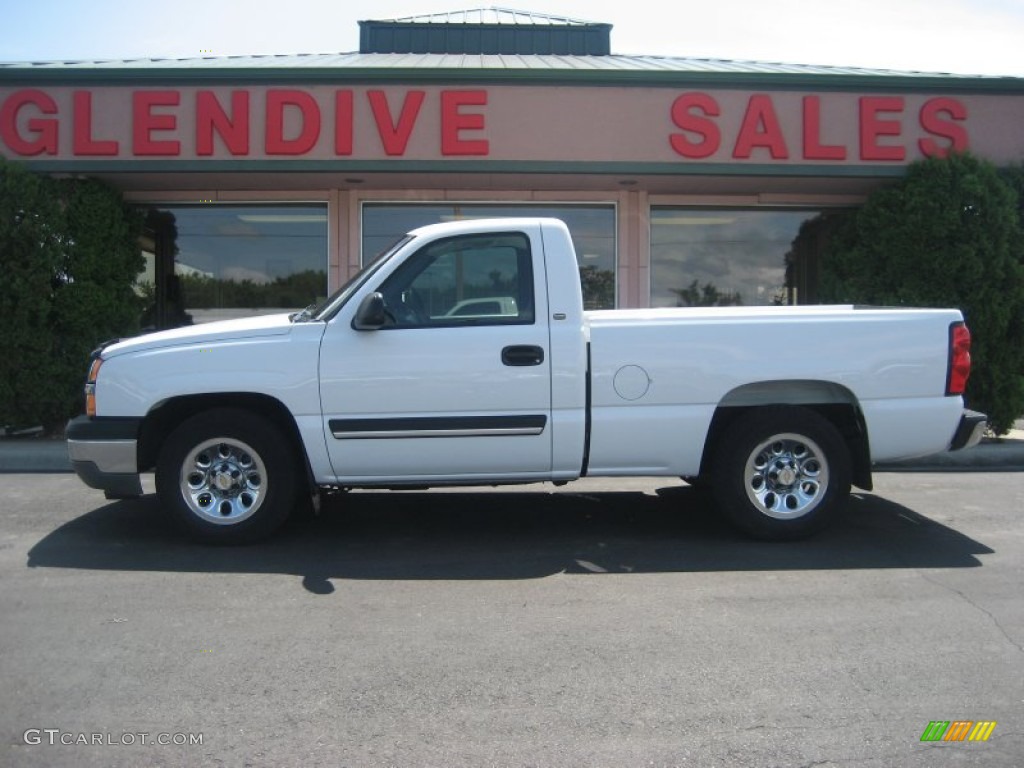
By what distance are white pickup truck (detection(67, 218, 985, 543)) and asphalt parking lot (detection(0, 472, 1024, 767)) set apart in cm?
50

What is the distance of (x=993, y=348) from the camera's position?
36.3ft

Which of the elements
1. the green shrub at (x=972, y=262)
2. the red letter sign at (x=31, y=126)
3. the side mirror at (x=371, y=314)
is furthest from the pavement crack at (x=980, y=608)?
the red letter sign at (x=31, y=126)

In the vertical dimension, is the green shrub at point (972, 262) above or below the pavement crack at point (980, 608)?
above

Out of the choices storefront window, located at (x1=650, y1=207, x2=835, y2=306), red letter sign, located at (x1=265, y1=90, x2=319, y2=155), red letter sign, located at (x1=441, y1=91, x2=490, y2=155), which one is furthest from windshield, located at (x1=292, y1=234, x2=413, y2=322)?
storefront window, located at (x1=650, y1=207, x2=835, y2=306)

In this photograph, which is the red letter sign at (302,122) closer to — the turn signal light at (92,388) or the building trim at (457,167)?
the building trim at (457,167)

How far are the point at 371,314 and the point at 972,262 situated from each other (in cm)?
786

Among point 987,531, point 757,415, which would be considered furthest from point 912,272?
point 757,415

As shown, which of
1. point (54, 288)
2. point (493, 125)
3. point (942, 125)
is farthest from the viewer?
point (942, 125)

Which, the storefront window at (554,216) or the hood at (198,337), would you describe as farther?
the storefront window at (554,216)

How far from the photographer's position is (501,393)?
19.9 feet

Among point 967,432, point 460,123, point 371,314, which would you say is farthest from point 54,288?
point 967,432

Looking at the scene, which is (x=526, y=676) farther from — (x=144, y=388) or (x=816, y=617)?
(x=144, y=388)

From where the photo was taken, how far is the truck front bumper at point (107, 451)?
6070mm

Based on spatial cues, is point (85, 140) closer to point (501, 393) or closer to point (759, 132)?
point (501, 393)
